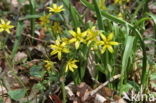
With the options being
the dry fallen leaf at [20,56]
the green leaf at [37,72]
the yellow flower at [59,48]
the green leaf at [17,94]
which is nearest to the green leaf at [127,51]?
the yellow flower at [59,48]

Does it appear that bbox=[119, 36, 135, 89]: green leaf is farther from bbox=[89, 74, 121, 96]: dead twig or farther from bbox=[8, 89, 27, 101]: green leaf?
bbox=[8, 89, 27, 101]: green leaf

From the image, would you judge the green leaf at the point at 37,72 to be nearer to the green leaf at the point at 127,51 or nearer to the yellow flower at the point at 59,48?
the yellow flower at the point at 59,48

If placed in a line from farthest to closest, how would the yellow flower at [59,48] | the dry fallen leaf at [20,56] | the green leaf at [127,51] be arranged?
the dry fallen leaf at [20,56] < the green leaf at [127,51] < the yellow flower at [59,48]

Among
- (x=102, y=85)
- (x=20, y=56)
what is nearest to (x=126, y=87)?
(x=102, y=85)

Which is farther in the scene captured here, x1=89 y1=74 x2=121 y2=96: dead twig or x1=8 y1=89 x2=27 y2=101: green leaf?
x1=89 y1=74 x2=121 y2=96: dead twig

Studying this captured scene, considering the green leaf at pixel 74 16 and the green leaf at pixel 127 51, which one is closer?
the green leaf at pixel 127 51

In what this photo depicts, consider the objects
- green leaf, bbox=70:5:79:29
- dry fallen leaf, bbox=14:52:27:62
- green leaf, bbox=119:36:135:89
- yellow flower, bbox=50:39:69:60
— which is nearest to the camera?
yellow flower, bbox=50:39:69:60

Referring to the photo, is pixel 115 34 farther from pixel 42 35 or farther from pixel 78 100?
pixel 42 35

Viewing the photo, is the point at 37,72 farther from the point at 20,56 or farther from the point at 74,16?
the point at 20,56

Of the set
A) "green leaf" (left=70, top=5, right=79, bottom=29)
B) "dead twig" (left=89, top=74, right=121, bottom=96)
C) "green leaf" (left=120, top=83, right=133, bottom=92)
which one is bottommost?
"green leaf" (left=120, top=83, right=133, bottom=92)

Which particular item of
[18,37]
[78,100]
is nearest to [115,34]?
[78,100]

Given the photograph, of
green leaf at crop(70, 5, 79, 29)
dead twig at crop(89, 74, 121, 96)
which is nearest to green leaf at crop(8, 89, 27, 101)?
dead twig at crop(89, 74, 121, 96)
